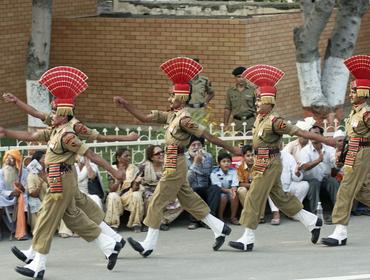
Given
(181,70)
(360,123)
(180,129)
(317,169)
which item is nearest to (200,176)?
(317,169)

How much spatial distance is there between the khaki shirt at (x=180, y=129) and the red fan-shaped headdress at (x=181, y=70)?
0.22m

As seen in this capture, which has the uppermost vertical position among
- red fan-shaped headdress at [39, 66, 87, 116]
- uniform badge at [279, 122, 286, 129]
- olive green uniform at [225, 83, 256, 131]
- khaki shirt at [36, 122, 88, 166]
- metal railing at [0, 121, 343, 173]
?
red fan-shaped headdress at [39, 66, 87, 116]

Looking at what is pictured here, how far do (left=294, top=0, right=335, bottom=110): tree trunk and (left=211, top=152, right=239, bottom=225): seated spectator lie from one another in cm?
393

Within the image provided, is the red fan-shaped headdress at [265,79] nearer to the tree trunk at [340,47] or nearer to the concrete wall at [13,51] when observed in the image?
the tree trunk at [340,47]

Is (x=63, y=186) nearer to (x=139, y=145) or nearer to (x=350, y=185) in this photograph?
(x=350, y=185)

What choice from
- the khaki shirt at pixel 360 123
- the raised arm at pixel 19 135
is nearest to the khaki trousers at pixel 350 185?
the khaki shirt at pixel 360 123

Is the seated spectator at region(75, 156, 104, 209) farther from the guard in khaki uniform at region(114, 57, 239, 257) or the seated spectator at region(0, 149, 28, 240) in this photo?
the guard in khaki uniform at region(114, 57, 239, 257)

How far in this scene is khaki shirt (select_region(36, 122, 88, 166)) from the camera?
43.3 feet

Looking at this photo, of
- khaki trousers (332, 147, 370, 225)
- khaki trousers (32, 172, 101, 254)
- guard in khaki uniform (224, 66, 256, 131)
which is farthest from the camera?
guard in khaki uniform (224, 66, 256, 131)

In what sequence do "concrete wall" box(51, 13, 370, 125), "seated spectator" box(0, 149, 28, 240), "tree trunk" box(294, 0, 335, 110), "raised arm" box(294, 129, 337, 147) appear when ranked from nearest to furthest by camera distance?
"raised arm" box(294, 129, 337, 147), "seated spectator" box(0, 149, 28, 240), "tree trunk" box(294, 0, 335, 110), "concrete wall" box(51, 13, 370, 125)

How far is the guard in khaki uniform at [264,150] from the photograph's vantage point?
1434 centimetres

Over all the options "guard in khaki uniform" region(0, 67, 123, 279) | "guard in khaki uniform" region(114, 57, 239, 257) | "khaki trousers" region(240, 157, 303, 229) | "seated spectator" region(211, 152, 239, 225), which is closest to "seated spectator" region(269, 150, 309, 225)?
"seated spectator" region(211, 152, 239, 225)

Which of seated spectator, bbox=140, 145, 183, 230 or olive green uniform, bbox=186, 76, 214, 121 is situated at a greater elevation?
olive green uniform, bbox=186, 76, 214, 121

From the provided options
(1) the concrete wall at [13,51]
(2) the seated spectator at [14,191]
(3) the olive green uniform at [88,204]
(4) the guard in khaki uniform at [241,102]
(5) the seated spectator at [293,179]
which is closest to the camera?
(3) the olive green uniform at [88,204]
